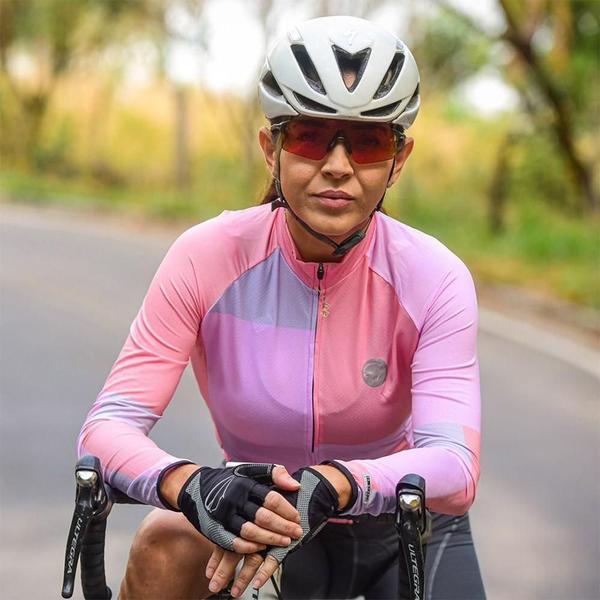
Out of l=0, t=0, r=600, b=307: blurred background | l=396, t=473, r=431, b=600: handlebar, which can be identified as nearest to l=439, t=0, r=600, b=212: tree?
l=0, t=0, r=600, b=307: blurred background

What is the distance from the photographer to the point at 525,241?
14938 mm

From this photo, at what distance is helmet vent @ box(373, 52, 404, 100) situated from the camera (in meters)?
2.84

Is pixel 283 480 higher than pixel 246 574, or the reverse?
pixel 283 480

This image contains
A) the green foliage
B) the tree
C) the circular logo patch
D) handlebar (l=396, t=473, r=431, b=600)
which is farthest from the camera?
the green foliage

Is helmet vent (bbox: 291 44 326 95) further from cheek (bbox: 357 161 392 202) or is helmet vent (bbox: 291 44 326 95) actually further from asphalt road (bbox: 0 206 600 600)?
asphalt road (bbox: 0 206 600 600)

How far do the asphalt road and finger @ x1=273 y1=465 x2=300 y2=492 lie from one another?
2.98 metres

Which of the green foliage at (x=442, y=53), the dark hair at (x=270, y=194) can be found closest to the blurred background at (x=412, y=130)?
the green foliage at (x=442, y=53)

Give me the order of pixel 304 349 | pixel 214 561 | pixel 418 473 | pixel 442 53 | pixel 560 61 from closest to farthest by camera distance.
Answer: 1. pixel 214 561
2. pixel 418 473
3. pixel 304 349
4. pixel 560 61
5. pixel 442 53

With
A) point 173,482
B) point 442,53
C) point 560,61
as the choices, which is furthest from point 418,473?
point 442,53

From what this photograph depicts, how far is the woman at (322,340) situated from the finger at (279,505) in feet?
0.84

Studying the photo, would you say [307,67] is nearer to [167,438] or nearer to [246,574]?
[246,574]

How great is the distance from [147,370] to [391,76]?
89cm

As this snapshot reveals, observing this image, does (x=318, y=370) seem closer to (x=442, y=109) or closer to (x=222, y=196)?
(x=222, y=196)

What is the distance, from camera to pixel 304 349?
2.85 meters
